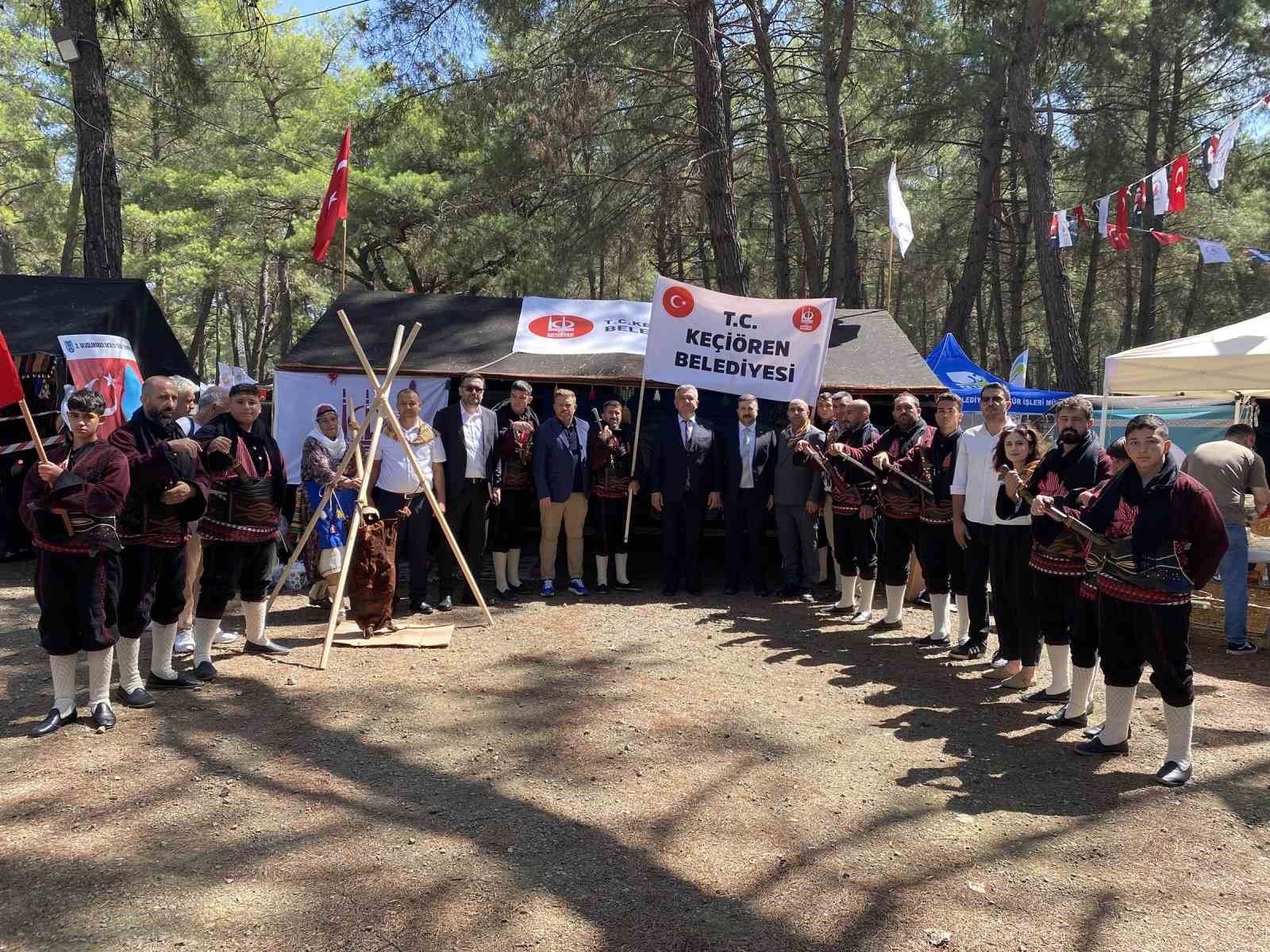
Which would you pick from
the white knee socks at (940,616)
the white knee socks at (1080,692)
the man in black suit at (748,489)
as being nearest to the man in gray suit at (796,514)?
the man in black suit at (748,489)

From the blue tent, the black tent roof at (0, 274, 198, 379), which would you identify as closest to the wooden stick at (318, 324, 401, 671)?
the black tent roof at (0, 274, 198, 379)

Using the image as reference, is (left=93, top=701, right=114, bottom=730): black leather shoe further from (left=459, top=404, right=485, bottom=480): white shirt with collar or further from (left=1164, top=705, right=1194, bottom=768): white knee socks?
(left=1164, top=705, right=1194, bottom=768): white knee socks

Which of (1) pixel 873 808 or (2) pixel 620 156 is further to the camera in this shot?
(2) pixel 620 156

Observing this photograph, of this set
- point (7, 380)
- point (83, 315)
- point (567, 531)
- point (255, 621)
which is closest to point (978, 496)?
point (567, 531)

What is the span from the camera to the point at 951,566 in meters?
6.64

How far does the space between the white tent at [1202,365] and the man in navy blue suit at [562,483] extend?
472 centimetres

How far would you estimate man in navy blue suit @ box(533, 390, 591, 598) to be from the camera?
8234 millimetres

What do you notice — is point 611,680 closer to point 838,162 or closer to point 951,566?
point 951,566

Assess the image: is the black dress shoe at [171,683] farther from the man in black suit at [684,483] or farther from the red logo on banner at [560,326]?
the red logo on banner at [560,326]

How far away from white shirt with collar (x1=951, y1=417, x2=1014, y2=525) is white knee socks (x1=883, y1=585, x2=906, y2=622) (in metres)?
1.33

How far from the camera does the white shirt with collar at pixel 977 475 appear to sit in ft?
19.2

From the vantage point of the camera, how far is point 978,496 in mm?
5945

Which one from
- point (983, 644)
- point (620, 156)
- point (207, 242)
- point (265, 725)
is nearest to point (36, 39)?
point (207, 242)

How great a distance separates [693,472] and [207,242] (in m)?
19.5
